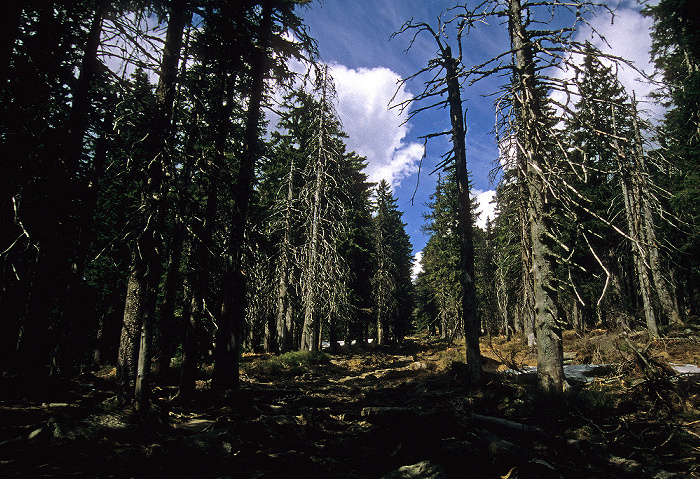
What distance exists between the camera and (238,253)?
8844 millimetres

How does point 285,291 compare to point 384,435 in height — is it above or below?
above

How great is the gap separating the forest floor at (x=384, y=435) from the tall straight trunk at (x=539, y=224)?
68 cm

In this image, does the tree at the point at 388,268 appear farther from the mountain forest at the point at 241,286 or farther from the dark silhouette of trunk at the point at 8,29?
the dark silhouette of trunk at the point at 8,29

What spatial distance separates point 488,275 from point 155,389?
31.6m

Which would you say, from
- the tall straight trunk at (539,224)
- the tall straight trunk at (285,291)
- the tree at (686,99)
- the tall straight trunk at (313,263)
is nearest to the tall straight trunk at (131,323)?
the tall straight trunk at (285,291)

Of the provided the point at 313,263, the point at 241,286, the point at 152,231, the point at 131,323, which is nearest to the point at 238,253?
the point at 241,286

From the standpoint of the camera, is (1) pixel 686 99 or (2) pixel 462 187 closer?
(2) pixel 462 187

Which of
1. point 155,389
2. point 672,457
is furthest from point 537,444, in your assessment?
point 155,389

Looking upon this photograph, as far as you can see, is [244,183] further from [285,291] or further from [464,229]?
[285,291]

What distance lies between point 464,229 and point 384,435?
5.90 metres

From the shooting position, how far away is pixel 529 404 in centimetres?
619

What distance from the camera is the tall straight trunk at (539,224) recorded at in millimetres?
6562

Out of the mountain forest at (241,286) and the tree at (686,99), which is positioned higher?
the tree at (686,99)

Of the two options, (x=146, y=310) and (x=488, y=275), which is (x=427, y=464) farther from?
(x=488, y=275)
